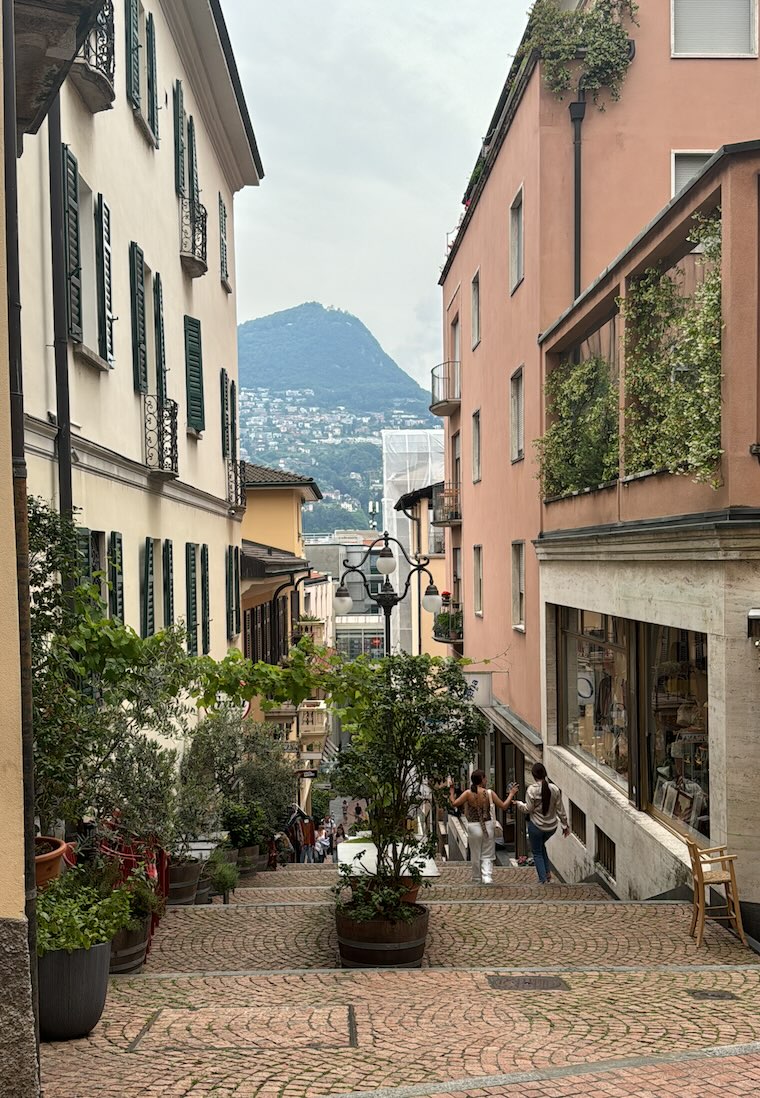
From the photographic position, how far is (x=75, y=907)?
6410 millimetres

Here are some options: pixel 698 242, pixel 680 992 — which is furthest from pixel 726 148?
pixel 680 992

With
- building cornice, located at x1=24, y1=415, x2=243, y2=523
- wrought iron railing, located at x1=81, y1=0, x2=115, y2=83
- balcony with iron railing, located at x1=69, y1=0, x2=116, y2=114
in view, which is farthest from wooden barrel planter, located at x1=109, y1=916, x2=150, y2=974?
wrought iron railing, located at x1=81, y1=0, x2=115, y2=83

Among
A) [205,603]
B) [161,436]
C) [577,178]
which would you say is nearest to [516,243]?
[577,178]

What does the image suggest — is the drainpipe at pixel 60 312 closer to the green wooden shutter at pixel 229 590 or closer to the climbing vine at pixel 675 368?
the climbing vine at pixel 675 368

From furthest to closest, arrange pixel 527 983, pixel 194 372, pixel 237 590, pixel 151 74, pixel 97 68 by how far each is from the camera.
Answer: pixel 237 590 < pixel 194 372 < pixel 151 74 < pixel 97 68 < pixel 527 983

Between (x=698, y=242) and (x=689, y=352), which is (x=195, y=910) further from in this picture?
(x=698, y=242)

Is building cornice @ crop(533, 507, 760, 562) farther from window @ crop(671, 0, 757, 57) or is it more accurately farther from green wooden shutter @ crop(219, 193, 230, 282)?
green wooden shutter @ crop(219, 193, 230, 282)

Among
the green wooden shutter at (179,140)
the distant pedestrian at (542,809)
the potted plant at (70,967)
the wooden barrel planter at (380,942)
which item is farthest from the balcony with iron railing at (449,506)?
the potted plant at (70,967)

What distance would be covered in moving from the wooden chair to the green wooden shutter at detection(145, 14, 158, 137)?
11216 millimetres

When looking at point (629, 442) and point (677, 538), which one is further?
point (629, 442)

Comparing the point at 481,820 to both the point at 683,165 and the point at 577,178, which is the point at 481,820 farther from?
the point at 683,165

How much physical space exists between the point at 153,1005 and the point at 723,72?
1741 centimetres

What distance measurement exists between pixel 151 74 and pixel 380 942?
11.4 m

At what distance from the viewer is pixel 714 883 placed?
9203mm
